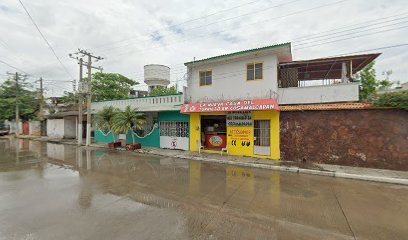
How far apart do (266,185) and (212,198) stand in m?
2.37

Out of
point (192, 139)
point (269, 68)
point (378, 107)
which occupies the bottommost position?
point (192, 139)

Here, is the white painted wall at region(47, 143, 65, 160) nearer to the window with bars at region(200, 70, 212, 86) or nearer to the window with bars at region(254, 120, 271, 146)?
the window with bars at region(200, 70, 212, 86)

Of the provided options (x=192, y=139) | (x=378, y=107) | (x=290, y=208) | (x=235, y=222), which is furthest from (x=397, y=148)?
(x=192, y=139)

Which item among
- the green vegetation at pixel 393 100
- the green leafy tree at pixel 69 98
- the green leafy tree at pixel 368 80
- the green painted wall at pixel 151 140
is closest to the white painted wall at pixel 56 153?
the green painted wall at pixel 151 140

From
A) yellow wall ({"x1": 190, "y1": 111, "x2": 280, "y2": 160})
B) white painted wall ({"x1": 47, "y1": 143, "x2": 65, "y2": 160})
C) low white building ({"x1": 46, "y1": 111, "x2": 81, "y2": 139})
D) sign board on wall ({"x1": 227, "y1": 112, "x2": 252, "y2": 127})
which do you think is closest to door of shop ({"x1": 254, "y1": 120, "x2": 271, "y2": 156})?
yellow wall ({"x1": 190, "y1": 111, "x2": 280, "y2": 160})

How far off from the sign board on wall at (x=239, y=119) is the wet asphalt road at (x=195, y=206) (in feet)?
13.3

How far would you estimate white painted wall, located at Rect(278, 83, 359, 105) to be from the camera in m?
9.80

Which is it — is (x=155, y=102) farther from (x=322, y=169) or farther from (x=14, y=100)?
(x=14, y=100)

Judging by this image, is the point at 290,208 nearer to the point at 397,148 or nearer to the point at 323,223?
the point at 323,223

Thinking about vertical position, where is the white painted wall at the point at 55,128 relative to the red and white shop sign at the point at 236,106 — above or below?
below

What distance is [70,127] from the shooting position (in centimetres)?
2369

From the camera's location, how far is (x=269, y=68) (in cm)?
1108

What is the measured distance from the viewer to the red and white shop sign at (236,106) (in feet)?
32.8

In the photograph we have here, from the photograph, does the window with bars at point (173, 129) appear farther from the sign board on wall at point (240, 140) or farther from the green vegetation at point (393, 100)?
the green vegetation at point (393, 100)
